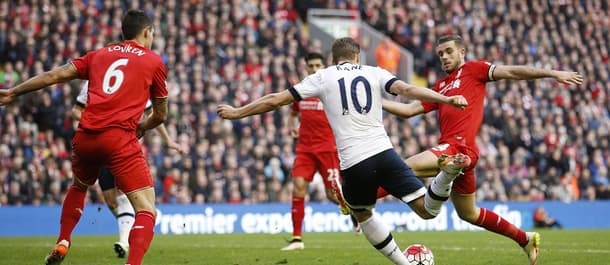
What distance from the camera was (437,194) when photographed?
10352 millimetres

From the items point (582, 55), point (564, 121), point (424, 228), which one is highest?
point (582, 55)

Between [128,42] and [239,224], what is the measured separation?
1407 cm

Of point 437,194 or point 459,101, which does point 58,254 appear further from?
point 459,101

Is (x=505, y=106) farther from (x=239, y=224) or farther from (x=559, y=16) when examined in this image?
(x=239, y=224)

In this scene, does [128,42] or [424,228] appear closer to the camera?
[128,42]

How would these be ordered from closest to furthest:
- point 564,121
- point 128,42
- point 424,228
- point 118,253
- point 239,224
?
point 128,42 < point 118,253 < point 239,224 < point 424,228 < point 564,121

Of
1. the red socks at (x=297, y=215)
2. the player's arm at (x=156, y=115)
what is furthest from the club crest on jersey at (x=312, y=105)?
the player's arm at (x=156, y=115)

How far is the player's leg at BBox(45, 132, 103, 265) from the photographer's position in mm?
9461

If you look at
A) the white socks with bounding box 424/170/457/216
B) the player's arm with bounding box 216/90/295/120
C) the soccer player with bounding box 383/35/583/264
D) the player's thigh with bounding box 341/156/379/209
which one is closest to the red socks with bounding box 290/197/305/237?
the soccer player with bounding box 383/35/583/264

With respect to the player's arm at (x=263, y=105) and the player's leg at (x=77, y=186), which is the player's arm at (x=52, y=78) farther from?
the player's arm at (x=263, y=105)

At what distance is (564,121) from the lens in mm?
32219

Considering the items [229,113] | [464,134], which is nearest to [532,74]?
[464,134]

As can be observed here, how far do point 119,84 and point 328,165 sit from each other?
22.0ft

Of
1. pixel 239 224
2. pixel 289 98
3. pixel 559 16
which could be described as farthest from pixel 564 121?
pixel 289 98
